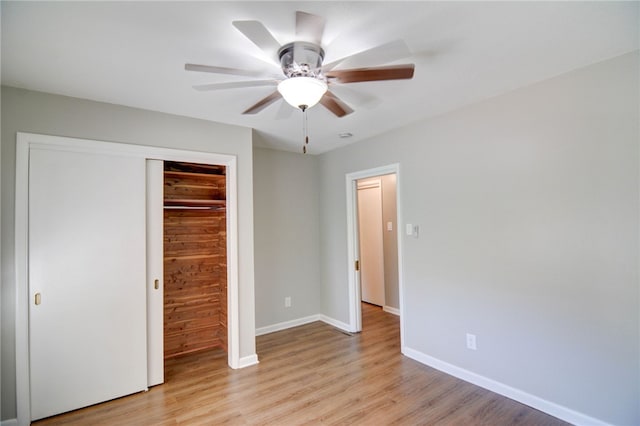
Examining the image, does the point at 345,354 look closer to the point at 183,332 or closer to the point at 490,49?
the point at 183,332

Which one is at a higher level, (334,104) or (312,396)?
(334,104)

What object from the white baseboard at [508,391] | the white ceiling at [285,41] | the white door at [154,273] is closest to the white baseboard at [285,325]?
the white door at [154,273]

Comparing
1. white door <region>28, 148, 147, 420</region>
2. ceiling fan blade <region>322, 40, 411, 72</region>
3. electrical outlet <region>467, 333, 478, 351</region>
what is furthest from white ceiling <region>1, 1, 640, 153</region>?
electrical outlet <region>467, 333, 478, 351</region>

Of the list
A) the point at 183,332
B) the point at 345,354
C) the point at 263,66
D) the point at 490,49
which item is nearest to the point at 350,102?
the point at 263,66

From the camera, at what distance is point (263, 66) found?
6.74ft

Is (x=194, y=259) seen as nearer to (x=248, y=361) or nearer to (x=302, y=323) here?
(x=248, y=361)

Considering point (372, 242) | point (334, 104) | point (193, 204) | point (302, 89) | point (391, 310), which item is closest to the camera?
point (302, 89)

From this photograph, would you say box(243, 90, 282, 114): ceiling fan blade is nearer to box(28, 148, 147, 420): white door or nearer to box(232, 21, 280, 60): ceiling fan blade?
box(232, 21, 280, 60): ceiling fan blade

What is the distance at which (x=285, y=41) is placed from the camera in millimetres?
1771

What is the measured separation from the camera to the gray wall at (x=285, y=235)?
13.9 ft

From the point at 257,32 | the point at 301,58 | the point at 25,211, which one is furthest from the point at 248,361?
the point at 257,32

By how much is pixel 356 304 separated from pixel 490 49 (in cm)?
328

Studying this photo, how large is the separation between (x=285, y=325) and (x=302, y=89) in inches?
141

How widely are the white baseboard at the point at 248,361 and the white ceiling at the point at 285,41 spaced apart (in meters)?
2.54
